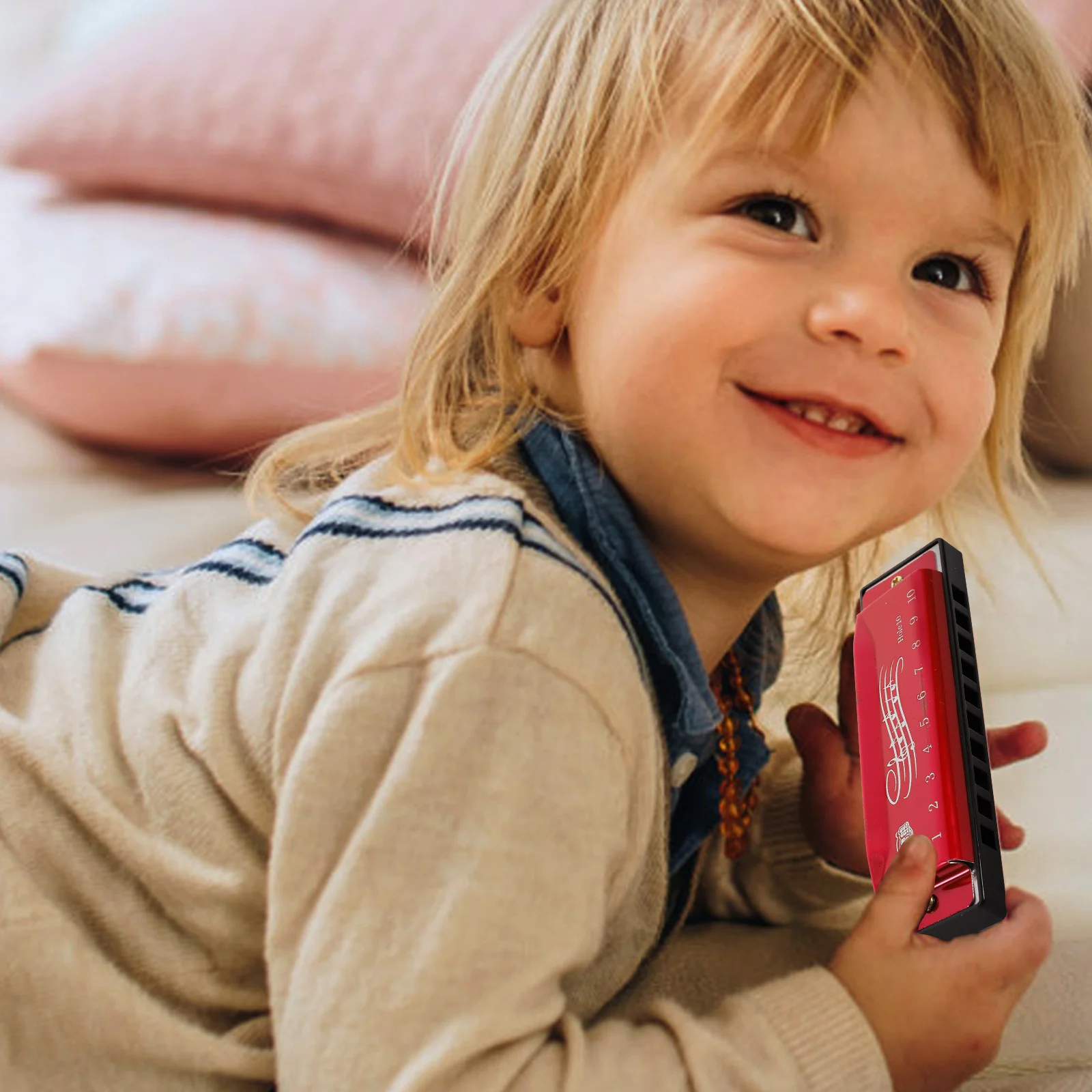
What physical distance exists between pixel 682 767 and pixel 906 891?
4.7 inches

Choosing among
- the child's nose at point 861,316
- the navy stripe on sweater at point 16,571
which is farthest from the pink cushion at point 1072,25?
the navy stripe on sweater at point 16,571

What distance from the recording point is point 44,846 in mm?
598

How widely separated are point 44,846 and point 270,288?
0.62 meters

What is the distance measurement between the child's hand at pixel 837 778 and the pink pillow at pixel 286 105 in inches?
20.8

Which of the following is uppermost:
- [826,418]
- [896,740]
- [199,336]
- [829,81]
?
[829,81]

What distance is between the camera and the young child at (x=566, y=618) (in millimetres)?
547

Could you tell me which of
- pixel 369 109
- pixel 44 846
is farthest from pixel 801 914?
pixel 369 109

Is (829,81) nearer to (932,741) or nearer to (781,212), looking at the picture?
(781,212)

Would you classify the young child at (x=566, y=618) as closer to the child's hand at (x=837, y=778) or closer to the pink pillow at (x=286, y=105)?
the child's hand at (x=837, y=778)

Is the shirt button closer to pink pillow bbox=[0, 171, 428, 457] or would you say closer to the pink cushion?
pink pillow bbox=[0, 171, 428, 457]

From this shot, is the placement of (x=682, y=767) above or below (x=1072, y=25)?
below

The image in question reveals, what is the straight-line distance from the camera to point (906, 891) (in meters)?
0.60

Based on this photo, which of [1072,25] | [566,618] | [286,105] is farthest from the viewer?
[286,105]

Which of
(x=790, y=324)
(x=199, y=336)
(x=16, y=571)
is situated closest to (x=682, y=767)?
(x=790, y=324)
